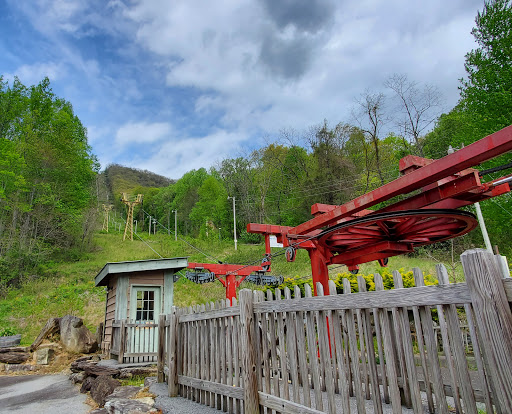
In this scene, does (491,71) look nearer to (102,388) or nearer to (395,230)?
(395,230)

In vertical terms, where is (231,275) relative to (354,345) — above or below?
above

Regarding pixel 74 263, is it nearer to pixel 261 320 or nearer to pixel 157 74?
pixel 157 74

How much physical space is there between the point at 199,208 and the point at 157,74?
2290 centimetres

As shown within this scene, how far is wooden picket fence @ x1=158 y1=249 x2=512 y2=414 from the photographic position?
1.54 meters

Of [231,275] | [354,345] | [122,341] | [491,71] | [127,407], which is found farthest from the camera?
[491,71]

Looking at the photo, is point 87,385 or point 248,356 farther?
point 87,385

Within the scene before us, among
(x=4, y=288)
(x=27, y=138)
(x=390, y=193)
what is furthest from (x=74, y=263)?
(x=390, y=193)

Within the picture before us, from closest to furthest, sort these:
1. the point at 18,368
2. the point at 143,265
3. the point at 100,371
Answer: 1. the point at 100,371
2. the point at 18,368
3. the point at 143,265

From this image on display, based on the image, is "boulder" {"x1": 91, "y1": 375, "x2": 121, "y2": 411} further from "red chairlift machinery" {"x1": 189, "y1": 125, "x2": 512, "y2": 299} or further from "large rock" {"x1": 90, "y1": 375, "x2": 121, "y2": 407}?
"red chairlift machinery" {"x1": 189, "y1": 125, "x2": 512, "y2": 299}

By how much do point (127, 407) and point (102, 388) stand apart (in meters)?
2.24

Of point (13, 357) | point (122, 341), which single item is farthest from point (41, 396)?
point (13, 357)

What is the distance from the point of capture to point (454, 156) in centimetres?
323

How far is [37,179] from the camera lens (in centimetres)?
2394

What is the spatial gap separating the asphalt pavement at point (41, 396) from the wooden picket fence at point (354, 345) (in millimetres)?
2192
